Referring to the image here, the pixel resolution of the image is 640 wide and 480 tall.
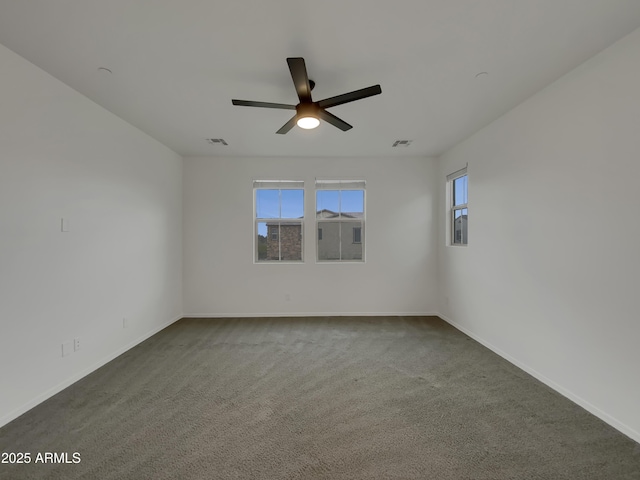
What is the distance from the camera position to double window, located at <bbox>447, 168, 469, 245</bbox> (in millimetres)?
4004

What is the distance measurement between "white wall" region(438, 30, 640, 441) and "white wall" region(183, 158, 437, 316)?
1312 millimetres

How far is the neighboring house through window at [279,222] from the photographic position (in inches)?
187

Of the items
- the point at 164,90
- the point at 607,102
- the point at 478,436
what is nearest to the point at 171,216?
the point at 164,90

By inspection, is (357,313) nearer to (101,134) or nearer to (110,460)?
(110,460)

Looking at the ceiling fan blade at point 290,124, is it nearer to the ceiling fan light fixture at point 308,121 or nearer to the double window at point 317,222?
the ceiling fan light fixture at point 308,121

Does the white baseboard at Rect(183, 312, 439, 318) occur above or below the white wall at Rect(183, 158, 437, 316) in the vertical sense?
below

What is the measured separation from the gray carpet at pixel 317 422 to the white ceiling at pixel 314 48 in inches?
103

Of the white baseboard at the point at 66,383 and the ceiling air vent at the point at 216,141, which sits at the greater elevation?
the ceiling air vent at the point at 216,141

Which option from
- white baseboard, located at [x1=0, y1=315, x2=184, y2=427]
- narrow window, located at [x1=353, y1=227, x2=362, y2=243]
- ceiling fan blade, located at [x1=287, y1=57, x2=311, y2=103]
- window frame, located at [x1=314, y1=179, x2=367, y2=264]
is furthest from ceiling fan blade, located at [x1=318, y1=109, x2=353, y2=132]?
white baseboard, located at [x1=0, y1=315, x2=184, y2=427]

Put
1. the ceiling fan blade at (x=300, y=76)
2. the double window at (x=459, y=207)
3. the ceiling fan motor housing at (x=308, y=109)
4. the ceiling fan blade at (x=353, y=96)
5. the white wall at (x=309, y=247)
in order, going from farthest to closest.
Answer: the white wall at (x=309, y=247) < the double window at (x=459, y=207) < the ceiling fan motor housing at (x=308, y=109) < the ceiling fan blade at (x=353, y=96) < the ceiling fan blade at (x=300, y=76)

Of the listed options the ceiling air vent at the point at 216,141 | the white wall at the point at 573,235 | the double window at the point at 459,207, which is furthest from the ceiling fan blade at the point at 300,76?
the double window at the point at 459,207

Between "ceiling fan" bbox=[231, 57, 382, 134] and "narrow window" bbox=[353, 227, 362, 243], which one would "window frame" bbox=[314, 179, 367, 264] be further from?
"ceiling fan" bbox=[231, 57, 382, 134]

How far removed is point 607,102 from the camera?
201 centimetres

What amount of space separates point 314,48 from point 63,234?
101 inches
